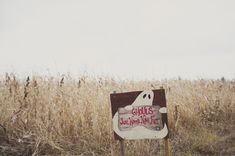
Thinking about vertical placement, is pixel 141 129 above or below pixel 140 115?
below

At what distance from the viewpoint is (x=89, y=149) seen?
601cm

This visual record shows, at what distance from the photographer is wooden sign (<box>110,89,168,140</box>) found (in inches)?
191

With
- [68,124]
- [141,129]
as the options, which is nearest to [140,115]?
[141,129]

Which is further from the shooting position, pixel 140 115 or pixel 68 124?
pixel 68 124

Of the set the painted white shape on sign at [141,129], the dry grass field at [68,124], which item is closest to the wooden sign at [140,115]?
the painted white shape on sign at [141,129]

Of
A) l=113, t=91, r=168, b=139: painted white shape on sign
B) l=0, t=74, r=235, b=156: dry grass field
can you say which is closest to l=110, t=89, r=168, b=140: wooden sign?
l=113, t=91, r=168, b=139: painted white shape on sign

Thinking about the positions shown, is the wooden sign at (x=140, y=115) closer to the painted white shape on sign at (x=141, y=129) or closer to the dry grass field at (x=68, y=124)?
the painted white shape on sign at (x=141, y=129)

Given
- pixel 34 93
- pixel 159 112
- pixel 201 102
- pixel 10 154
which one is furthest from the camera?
pixel 201 102

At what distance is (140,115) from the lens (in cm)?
491

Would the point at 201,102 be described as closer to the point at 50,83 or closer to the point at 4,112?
the point at 50,83

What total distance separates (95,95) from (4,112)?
1.46m

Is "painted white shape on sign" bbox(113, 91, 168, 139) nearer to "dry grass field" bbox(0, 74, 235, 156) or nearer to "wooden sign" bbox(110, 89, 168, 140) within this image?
"wooden sign" bbox(110, 89, 168, 140)

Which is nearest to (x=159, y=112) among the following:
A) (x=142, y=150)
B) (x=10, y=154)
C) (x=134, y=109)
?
(x=134, y=109)

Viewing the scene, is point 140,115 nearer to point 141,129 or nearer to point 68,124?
point 141,129
